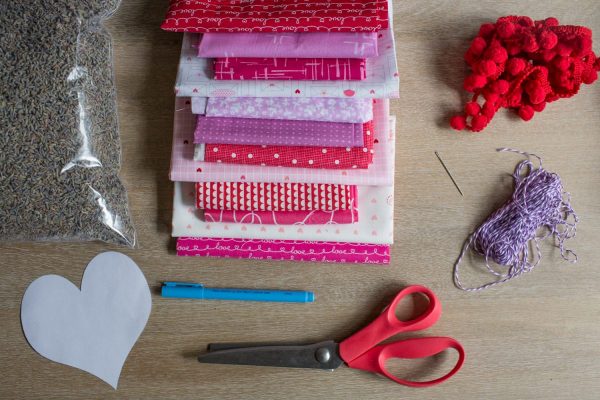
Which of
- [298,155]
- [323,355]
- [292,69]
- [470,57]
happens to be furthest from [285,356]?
[470,57]

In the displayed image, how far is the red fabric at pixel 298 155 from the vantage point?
0.80 metres

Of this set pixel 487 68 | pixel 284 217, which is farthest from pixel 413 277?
pixel 487 68

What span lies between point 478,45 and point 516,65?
59 mm

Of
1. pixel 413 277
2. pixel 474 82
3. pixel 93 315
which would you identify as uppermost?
pixel 474 82

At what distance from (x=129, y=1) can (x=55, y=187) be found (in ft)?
1.02

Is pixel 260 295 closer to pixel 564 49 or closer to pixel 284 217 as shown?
pixel 284 217

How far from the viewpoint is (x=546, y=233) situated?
2.84 feet

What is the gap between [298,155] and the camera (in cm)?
81

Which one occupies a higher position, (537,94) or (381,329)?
(537,94)

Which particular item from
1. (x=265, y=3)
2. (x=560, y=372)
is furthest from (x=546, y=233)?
(x=265, y=3)

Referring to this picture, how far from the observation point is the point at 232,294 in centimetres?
86

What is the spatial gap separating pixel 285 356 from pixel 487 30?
523 mm

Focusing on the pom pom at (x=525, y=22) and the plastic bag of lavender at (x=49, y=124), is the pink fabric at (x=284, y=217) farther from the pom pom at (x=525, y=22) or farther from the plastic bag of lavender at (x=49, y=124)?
the pom pom at (x=525, y=22)

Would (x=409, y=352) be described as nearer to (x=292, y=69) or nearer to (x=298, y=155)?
(x=298, y=155)
